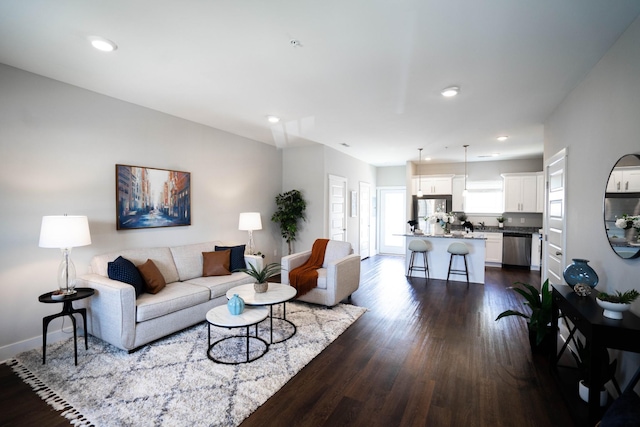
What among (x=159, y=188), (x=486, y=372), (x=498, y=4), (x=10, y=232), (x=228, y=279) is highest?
(x=498, y=4)

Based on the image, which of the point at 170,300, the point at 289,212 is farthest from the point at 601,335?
the point at 289,212

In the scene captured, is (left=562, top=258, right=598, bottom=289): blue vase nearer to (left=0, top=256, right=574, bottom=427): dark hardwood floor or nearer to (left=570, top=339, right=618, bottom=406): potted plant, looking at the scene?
(left=570, top=339, right=618, bottom=406): potted plant

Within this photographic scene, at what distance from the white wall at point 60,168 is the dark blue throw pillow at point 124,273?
1.61ft

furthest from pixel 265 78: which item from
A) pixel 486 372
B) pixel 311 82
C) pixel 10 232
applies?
pixel 486 372

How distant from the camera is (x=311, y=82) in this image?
10.1ft

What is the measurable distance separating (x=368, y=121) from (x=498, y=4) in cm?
257

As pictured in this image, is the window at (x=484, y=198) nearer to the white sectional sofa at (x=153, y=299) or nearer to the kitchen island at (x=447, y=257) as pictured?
the kitchen island at (x=447, y=257)

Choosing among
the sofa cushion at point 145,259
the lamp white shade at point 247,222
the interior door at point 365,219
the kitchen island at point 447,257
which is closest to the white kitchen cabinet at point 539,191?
the kitchen island at point 447,257

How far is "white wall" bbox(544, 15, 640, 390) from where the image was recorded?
6.72 ft

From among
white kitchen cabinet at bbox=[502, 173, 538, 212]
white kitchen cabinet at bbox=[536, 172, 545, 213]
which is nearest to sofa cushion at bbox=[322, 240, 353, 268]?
white kitchen cabinet at bbox=[502, 173, 538, 212]

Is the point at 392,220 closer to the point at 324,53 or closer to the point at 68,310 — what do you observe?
the point at 324,53

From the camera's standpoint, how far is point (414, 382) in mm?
2469

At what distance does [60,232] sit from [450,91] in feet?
13.2

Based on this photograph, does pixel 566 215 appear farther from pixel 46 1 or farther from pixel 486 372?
pixel 46 1
